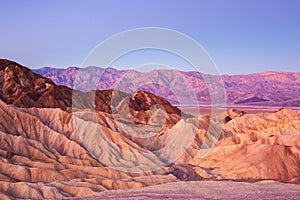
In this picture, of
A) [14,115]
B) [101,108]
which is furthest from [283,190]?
[101,108]

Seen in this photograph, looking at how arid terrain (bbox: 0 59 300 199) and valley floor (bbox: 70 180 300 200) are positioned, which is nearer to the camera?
valley floor (bbox: 70 180 300 200)

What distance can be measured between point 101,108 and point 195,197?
10411 cm

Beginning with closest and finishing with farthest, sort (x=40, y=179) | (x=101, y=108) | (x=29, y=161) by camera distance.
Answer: (x=40, y=179)
(x=29, y=161)
(x=101, y=108)

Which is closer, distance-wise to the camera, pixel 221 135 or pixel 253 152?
pixel 253 152

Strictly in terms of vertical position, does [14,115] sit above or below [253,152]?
above

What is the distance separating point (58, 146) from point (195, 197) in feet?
160

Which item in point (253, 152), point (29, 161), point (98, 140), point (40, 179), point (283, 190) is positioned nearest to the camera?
point (283, 190)

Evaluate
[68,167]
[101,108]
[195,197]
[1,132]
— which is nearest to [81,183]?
[68,167]

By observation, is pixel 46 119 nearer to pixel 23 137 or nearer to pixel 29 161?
pixel 23 137

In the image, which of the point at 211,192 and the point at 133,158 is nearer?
the point at 211,192

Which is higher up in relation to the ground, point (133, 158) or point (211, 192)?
point (211, 192)

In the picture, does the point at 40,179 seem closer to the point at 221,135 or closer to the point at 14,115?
the point at 14,115

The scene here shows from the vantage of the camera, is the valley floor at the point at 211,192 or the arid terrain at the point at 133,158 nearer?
the valley floor at the point at 211,192

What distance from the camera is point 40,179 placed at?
66.2 metres
